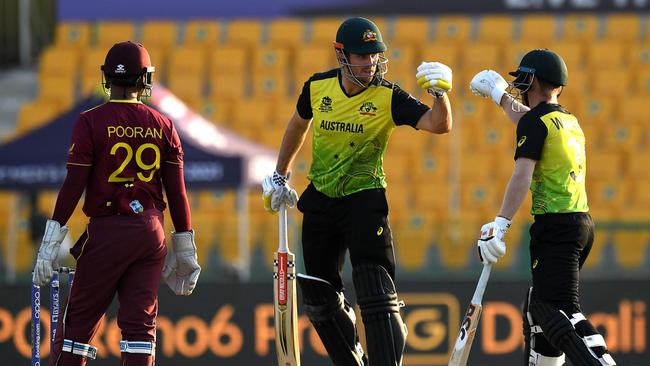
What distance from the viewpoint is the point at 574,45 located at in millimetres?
16578

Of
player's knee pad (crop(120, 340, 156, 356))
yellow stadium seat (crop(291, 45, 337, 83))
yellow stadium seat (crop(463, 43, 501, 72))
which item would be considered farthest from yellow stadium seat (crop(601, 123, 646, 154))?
player's knee pad (crop(120, 340, 156, 356))

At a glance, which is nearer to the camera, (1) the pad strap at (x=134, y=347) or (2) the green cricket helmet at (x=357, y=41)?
(1) the pad strap at (x=134, y=347)

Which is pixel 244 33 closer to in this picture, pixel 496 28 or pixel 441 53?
pixel 441 53

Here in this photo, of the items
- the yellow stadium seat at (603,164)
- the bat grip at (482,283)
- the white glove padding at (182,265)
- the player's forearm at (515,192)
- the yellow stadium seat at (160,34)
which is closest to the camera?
the player's forearm at (515,192)

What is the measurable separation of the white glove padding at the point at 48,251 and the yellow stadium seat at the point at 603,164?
10195 millimetres

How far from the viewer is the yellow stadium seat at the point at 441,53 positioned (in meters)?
16.5

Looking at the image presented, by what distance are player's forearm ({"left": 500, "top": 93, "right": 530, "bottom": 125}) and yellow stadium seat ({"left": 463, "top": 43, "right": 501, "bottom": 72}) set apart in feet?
29.8

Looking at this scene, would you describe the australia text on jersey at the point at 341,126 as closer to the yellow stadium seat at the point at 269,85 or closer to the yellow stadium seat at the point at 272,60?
the yellow stadium seat at the point at 269,85

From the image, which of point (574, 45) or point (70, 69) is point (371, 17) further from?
point (70, 69)

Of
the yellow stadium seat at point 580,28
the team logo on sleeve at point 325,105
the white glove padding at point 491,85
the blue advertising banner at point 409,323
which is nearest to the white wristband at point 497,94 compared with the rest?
the white glove padding at point 491,85

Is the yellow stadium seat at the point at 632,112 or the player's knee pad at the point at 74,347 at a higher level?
the yellow stadium seat at the point at 632,112

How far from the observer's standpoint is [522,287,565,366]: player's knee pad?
23.1 ft

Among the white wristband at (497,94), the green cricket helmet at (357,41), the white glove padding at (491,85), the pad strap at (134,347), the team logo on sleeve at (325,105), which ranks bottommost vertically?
the pad strap at (134,347)

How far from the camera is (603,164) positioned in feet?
51.3
